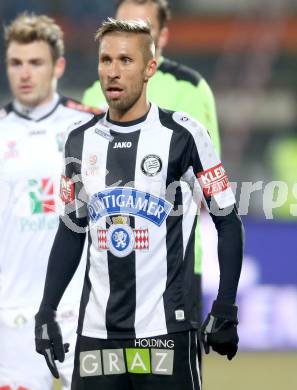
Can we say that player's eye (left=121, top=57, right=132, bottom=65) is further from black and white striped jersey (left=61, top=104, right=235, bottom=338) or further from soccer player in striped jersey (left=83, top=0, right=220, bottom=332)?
soccer player in striped jersey (left=83, top=0, right=220, bottom=332)

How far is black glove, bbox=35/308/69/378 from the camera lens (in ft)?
14.6

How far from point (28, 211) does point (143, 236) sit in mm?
1567

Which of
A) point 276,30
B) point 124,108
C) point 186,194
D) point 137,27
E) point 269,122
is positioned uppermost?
point 276,30

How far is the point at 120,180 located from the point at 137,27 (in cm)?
59

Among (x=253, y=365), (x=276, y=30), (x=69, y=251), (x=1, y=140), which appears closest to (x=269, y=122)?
(x=276, y=30)

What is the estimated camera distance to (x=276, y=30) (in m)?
18.5

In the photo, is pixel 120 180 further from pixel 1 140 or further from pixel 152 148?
pixel 1 140

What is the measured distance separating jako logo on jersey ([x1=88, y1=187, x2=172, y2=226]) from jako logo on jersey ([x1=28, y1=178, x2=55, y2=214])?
4.73 ft

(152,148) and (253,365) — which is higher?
(152,148)

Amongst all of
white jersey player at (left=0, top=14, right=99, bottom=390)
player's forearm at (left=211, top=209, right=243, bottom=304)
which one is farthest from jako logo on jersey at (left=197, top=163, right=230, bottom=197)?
white jersey player at (left=0, top=14, right=99, bottom=390)

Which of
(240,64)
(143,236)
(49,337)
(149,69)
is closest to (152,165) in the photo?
(143,236)

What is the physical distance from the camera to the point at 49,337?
175 inches

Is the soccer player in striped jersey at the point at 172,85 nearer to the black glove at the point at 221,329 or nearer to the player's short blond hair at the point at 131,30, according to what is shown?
the player's short blond hair at the point at 131,30

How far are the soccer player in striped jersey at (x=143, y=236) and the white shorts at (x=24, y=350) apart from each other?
4.28ft
